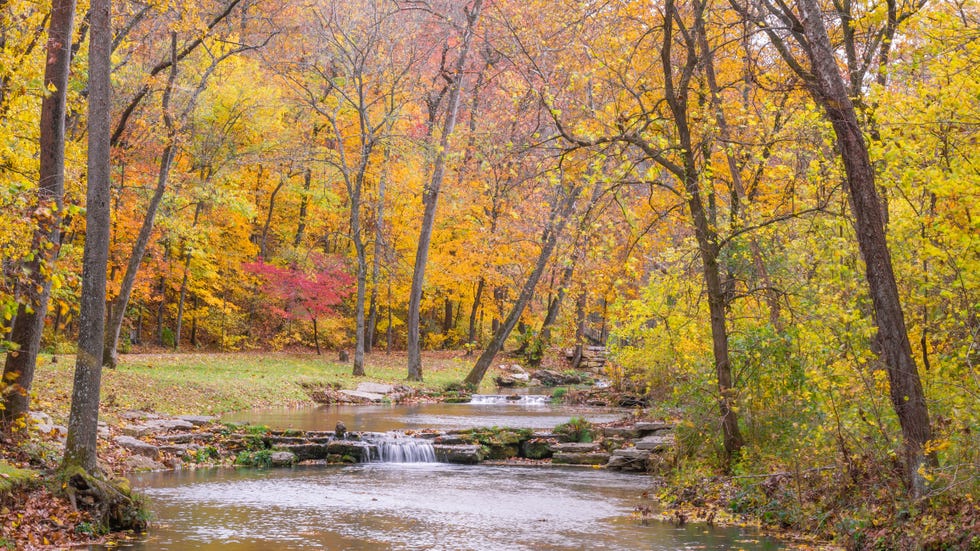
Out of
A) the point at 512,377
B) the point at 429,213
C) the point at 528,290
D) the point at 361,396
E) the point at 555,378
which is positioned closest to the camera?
the point at 361,396

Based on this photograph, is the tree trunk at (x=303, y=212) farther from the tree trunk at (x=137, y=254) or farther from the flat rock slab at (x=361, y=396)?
the tree trunk at (x=137, y=254)

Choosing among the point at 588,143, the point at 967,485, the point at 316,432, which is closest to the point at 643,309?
the point at 588,143

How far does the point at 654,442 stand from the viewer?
14.7 meters

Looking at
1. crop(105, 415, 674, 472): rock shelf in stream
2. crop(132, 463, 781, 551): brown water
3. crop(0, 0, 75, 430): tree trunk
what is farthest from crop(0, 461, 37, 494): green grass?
crop(105, 415, 674, 472): rock shelf in stream

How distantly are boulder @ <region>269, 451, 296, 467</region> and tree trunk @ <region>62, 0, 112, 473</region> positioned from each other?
5784mm

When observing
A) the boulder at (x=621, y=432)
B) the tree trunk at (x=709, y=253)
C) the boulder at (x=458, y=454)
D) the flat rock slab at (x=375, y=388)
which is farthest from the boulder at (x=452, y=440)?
the flat rock slab at (x=375, y=388)

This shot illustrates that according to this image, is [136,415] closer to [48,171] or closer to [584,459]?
[48,171]

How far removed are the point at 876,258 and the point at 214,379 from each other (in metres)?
17.1

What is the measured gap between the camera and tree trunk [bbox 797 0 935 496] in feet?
25.0

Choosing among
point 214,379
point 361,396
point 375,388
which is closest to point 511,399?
point 375,388

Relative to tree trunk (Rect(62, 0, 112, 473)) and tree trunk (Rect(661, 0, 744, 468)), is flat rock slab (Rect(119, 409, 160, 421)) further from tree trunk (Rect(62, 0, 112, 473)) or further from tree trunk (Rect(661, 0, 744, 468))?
tree trunk (Rect(661, 0, 744, 468))

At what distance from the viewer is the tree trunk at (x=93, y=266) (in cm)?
860

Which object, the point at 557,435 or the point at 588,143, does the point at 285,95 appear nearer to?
the point at 557,435

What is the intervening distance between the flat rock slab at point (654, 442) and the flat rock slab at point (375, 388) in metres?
10.5
